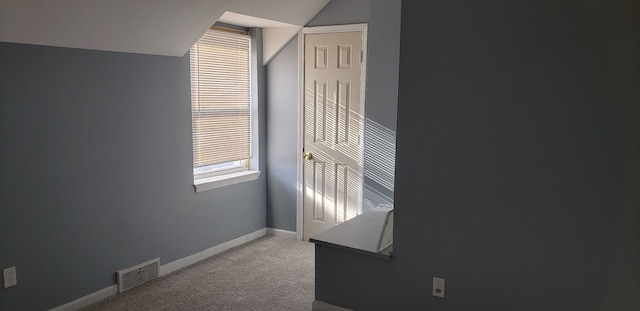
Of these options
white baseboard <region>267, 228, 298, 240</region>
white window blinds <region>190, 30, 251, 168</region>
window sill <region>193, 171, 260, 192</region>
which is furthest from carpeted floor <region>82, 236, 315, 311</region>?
white window blinds <region>190, 30, 251, 168</region>

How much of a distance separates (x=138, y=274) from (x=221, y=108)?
5.17 feet

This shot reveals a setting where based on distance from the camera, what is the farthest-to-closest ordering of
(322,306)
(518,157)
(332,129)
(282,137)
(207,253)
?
1. (282,137)
2. (332,129)
3. (207,253)
4. (322,306)
5. (518,157)

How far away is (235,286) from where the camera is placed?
368cm

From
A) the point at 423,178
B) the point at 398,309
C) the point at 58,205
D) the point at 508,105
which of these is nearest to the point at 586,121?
the point at 508,105

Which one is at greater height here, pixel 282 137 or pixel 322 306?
pixel 282 137

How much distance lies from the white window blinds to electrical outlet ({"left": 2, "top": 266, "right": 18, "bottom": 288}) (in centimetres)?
161

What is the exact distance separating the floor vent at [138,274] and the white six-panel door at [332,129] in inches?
60.9

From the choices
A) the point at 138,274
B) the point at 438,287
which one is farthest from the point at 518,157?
the point at 138,274

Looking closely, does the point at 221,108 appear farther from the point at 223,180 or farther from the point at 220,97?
the point at 223,180

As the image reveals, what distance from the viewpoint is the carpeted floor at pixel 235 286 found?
3355 mm

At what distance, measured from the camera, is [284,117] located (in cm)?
481

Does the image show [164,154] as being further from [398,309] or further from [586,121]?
[586,121]

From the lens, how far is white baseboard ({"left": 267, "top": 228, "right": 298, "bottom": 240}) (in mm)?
4895

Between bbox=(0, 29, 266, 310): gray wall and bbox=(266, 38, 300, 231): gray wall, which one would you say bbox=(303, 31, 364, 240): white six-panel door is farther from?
bbox=(0, 29, 266, 310): gray wall
